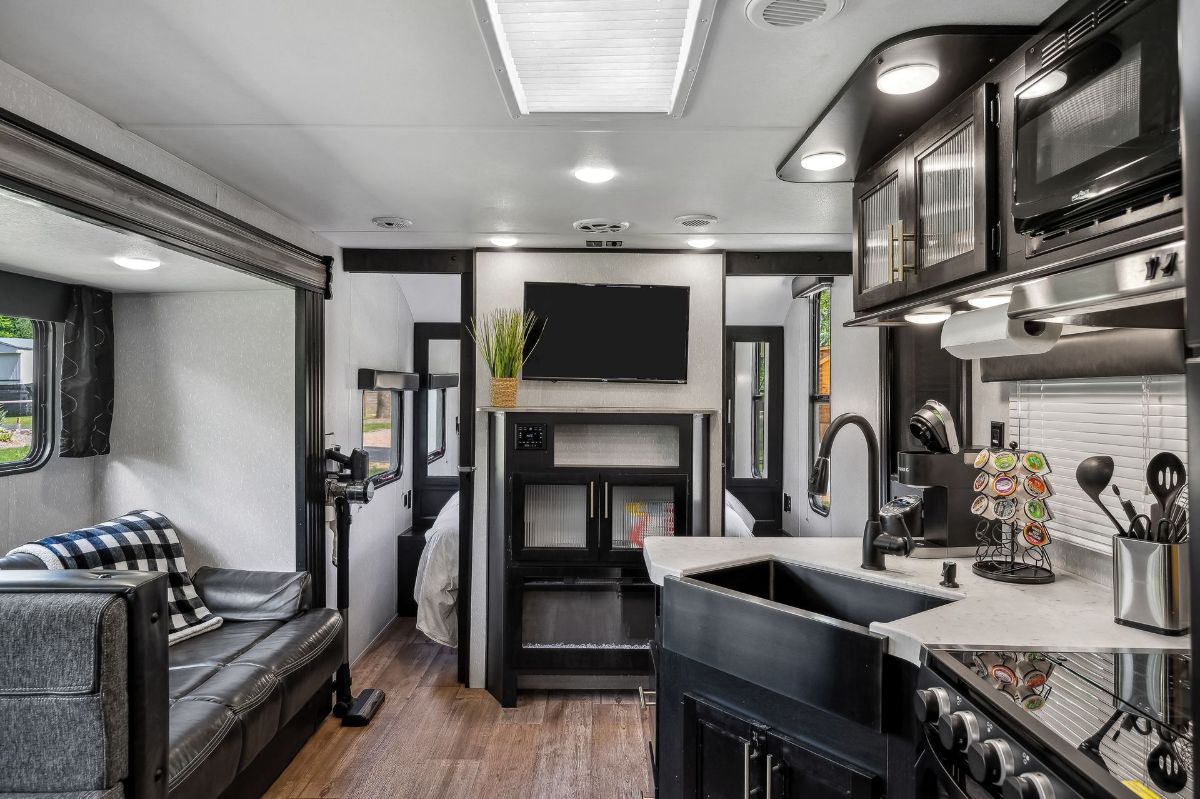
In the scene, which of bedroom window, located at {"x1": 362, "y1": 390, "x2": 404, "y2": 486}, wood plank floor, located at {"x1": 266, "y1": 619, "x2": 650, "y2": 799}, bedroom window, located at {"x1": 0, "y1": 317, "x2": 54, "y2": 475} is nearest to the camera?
wood plank floor, located at {"x1": 266, "y1": 619, "x2": 650, "y2": 799}

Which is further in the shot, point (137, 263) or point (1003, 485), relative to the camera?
point (137, 263)

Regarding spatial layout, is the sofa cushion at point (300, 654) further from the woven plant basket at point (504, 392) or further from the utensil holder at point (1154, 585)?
the utensil holder at point (1154, 585)

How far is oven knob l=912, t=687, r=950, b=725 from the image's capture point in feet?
4.05

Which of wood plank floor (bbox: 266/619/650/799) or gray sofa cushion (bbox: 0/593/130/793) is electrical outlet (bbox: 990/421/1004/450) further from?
gray sofa cushion (bbox: 0/593/130/793)

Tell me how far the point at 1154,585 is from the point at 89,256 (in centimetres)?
337

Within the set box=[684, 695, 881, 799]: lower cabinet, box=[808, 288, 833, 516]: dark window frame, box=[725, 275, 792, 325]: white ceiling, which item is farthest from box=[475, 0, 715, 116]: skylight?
box=[725, 275, 792, 325]: white ceiling

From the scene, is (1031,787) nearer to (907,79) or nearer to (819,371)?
(907,79)

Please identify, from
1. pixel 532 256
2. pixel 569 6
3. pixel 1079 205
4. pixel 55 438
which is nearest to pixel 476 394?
pixel 532 256

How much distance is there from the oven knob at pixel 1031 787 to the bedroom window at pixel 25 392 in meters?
3.52

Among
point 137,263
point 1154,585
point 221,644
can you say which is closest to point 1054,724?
point 1154,585

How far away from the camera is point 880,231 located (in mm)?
2092

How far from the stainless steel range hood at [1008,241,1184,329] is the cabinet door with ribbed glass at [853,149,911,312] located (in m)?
0.58

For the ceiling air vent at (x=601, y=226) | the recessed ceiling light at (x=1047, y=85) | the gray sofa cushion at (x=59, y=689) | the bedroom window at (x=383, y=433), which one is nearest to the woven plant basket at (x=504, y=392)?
the ceiling air vent at (x=601, y=226)

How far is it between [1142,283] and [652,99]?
1.22 m
